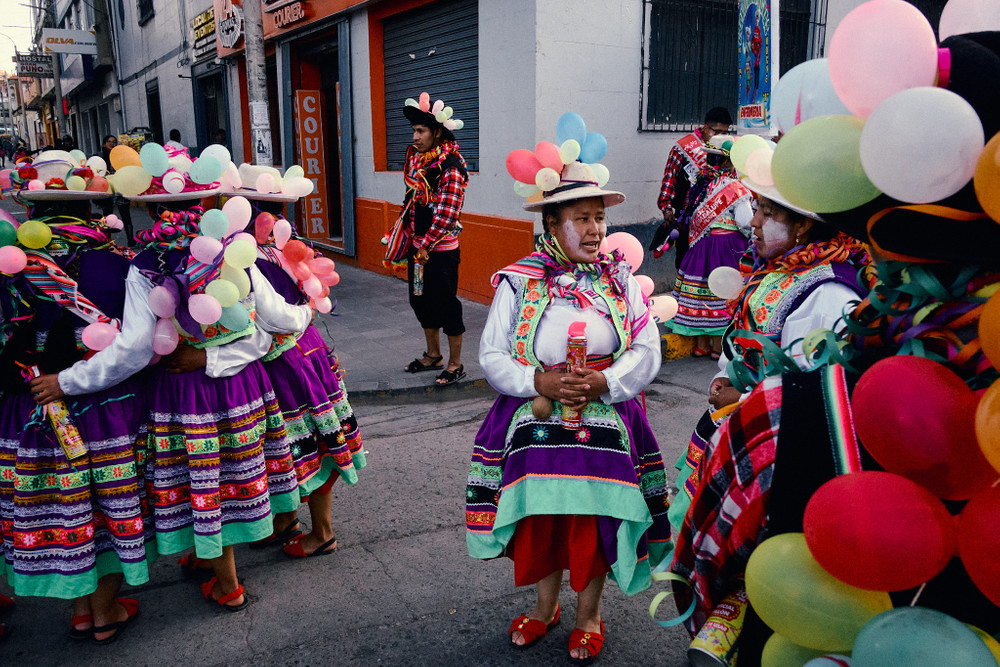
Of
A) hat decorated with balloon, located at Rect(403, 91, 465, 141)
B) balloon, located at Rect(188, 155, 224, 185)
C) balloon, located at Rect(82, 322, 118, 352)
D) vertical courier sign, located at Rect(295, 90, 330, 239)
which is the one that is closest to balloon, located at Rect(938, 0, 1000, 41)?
balloon, located at Rect(188, 155, 224, 185)

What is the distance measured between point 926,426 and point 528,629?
2196 mm

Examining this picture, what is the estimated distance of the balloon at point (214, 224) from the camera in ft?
8.94

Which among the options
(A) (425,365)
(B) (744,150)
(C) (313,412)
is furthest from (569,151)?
(A) (425,365)

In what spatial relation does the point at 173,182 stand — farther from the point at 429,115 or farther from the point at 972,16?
the point at 429,115

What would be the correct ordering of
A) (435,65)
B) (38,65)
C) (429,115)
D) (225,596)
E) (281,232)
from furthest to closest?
(38,65), (435,65), (429,115), (281,232), (225,596)

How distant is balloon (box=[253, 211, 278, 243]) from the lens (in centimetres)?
328

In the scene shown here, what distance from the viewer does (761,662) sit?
1154 mm

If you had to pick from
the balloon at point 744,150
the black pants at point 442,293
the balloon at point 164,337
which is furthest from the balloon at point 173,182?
the black pants at point 442,293

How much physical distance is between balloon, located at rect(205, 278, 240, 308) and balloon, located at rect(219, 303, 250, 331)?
0.06 metres

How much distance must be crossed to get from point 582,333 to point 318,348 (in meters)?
1.52

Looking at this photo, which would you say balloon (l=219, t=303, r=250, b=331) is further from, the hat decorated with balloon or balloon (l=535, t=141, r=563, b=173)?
the hat decorated with balloon

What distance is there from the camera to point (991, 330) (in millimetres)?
849

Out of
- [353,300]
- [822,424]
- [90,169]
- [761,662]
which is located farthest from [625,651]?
[353,300]

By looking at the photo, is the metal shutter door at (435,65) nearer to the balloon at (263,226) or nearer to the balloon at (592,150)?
the balloon at (263,226)
